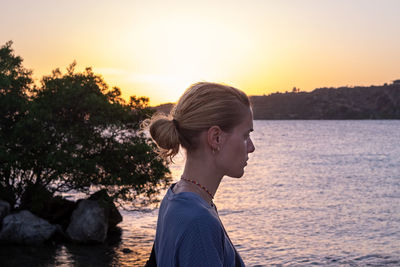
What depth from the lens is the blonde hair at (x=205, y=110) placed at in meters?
2.02

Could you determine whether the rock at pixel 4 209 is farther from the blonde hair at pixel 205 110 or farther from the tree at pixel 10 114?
the blonde hair at pixel 205 110

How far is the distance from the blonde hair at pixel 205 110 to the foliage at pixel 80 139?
50.8 ft

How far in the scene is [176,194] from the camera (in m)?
1.98

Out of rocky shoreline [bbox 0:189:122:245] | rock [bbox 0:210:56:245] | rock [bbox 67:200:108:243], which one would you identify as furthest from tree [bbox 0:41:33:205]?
rock [bbox 67:200:108:243]

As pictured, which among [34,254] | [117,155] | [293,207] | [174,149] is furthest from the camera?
[293,207]

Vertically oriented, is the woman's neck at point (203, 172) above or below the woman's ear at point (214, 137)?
below

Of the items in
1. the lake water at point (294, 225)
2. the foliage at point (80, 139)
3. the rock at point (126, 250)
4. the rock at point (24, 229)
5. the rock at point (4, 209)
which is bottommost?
the lake water at point (294, 225)

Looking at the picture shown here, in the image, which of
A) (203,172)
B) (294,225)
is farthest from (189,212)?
(294,225)

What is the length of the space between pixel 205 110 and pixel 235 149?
0.74 feet

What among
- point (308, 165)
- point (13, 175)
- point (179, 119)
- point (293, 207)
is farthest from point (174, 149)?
point (308, 165)

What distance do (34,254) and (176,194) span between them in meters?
15.1

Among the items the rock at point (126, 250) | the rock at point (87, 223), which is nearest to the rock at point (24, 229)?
the rock at point (87, 223)

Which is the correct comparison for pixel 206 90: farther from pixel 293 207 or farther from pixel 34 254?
pixel 293 207

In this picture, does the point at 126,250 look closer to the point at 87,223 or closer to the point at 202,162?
the point at 87,223
